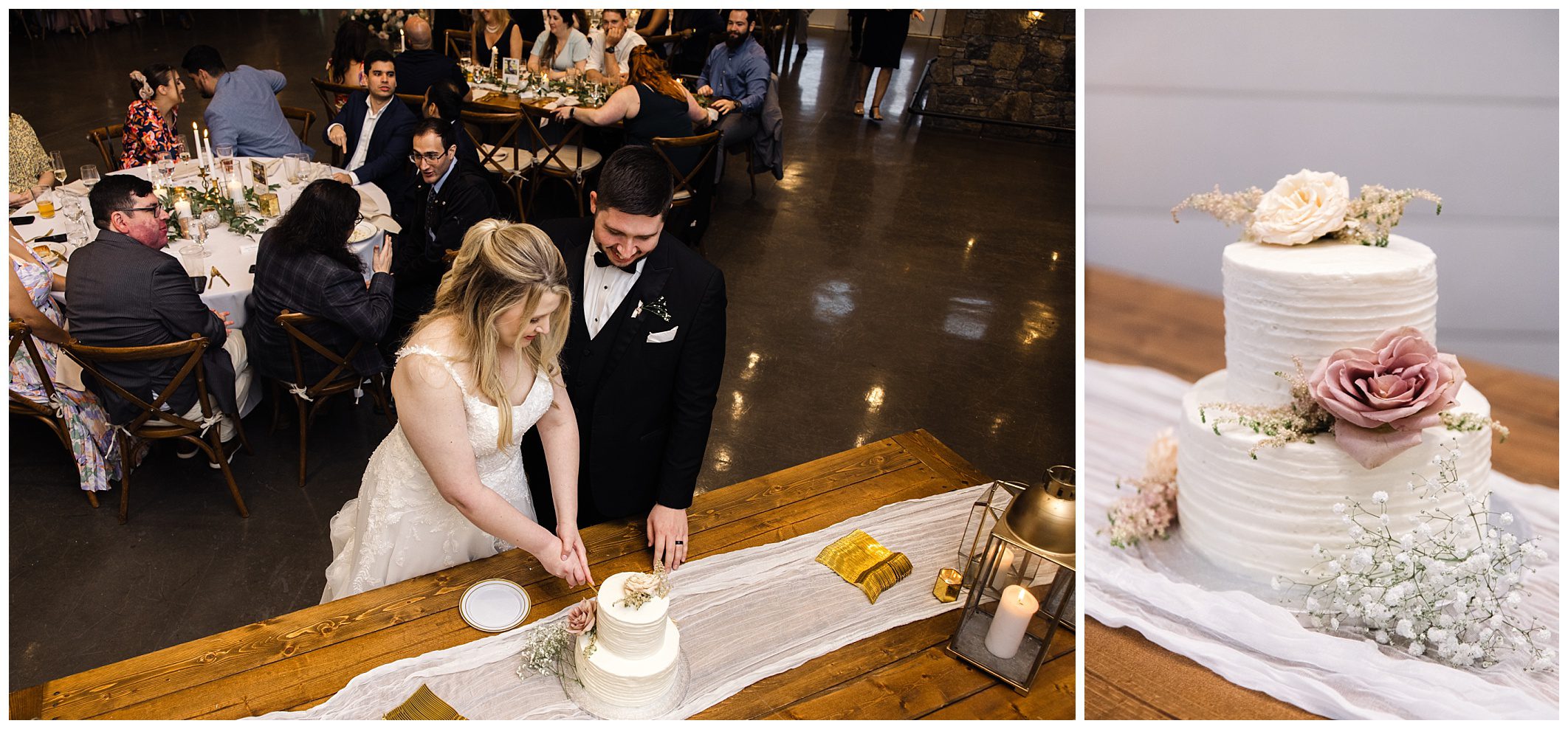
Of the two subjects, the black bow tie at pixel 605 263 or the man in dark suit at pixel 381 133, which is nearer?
the black bow tie at pixel 605 263

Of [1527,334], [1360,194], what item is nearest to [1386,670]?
[1527,334]

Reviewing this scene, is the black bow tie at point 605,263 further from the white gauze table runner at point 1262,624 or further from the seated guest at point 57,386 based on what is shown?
the seated guest at point 57,386

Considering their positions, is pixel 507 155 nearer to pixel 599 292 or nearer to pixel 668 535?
pixel 599 292

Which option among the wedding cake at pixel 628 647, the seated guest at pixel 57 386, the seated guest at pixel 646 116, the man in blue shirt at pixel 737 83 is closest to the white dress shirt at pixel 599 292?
the wedding cake at pixel 628 647

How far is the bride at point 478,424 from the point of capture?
1720 mm

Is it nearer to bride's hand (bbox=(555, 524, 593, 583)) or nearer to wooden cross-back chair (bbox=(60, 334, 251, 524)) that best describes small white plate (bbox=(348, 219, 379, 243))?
wooden cross-back chair (bbox=(60, 334, 251, 524))

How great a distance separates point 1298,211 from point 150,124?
4730 mm

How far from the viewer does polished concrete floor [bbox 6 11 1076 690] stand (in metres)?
2.86

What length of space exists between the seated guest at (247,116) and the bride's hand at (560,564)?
Answer: 11.7 ft

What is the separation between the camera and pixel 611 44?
22.5 ft

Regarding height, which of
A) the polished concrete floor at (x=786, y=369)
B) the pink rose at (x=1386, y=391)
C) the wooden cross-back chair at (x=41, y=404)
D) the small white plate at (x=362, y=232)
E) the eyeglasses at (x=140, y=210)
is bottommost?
the polished concrete floor at (x=786, y=369)

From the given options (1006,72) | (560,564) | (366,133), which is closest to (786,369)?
(366,133)

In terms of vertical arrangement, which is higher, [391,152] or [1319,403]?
[1319,403]

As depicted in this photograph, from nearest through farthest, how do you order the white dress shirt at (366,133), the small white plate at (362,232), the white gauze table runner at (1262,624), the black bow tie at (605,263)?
the white gauze table runner at (1262,624), the black bow tie at (605,263), the small white plate at (362,232), the white dress shirt at (366,133)
